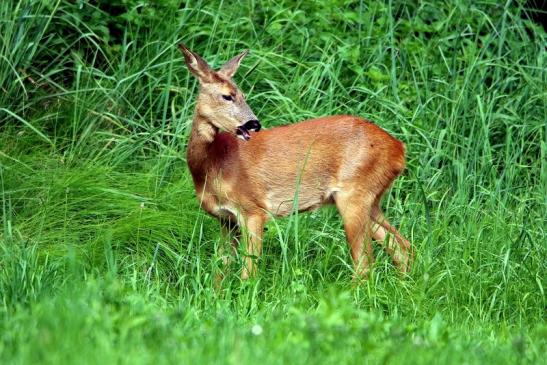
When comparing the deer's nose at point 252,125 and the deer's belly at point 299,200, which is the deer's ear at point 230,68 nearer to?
the deer's nose at point 252,125

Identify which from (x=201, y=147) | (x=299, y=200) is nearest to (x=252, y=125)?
(x=201, y=147)

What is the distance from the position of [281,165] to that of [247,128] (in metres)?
0.52

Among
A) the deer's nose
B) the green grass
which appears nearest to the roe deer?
the deer's nose

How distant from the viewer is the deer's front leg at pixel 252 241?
6.57m

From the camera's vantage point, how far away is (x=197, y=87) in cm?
867

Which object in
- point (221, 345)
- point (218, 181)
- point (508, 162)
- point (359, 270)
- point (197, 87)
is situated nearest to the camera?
point (221, 345)

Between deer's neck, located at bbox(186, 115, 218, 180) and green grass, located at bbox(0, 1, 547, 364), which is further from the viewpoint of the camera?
deer's neck, located at bbox(186, 115, 218, 180)

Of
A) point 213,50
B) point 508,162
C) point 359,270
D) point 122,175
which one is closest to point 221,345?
point 359,270

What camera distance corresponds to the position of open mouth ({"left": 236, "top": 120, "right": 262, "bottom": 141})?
23.8ft

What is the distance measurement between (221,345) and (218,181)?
3032 millimetres

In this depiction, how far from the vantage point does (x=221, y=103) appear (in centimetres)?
732

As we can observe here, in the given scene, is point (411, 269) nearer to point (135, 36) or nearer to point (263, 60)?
point (263, 60)

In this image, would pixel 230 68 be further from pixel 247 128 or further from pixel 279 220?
pixel 279 220

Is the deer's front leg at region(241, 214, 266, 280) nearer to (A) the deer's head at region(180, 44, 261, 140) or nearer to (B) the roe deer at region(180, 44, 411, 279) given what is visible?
(B) the roe deer at region(180, 44, 411, 279)
